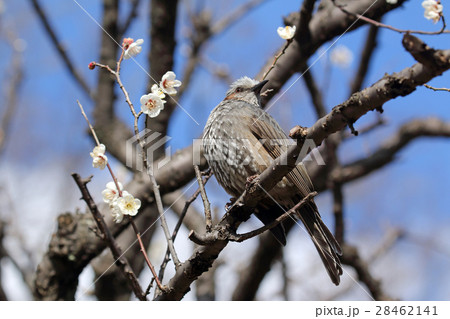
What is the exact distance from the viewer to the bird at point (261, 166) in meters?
A: 3.72

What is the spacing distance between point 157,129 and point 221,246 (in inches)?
107

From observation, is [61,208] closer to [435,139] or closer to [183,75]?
[183,75]

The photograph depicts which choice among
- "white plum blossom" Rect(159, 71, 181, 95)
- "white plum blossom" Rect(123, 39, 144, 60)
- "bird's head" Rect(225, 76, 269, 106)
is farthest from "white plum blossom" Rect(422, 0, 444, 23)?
"bird's head" Rect(225, 76, 269, 106)

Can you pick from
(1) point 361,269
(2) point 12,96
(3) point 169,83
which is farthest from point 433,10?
(2) point 12,96

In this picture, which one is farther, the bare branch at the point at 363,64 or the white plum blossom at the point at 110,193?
the bare branch at the point at 363,64

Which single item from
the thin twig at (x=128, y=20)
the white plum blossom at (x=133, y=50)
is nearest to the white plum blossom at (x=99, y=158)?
the white plum blossom at (x=133, y=50)

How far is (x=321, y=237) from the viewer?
3.76 metres

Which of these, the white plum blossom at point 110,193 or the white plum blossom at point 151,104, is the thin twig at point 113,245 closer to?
the white plum blossom at point 110,193

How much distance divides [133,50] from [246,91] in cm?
203

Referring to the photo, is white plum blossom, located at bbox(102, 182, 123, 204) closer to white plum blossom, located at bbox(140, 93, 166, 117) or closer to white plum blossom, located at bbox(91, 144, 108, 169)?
white plum blossom, located at bbox(91, 144, 108, 169)

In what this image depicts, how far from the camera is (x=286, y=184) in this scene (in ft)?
12.2

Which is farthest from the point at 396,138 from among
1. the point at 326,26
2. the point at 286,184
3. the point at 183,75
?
the point at 183,75

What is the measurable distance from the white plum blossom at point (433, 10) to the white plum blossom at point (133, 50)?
161 cm

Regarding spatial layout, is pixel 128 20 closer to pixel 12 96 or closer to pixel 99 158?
pixel 12 96
